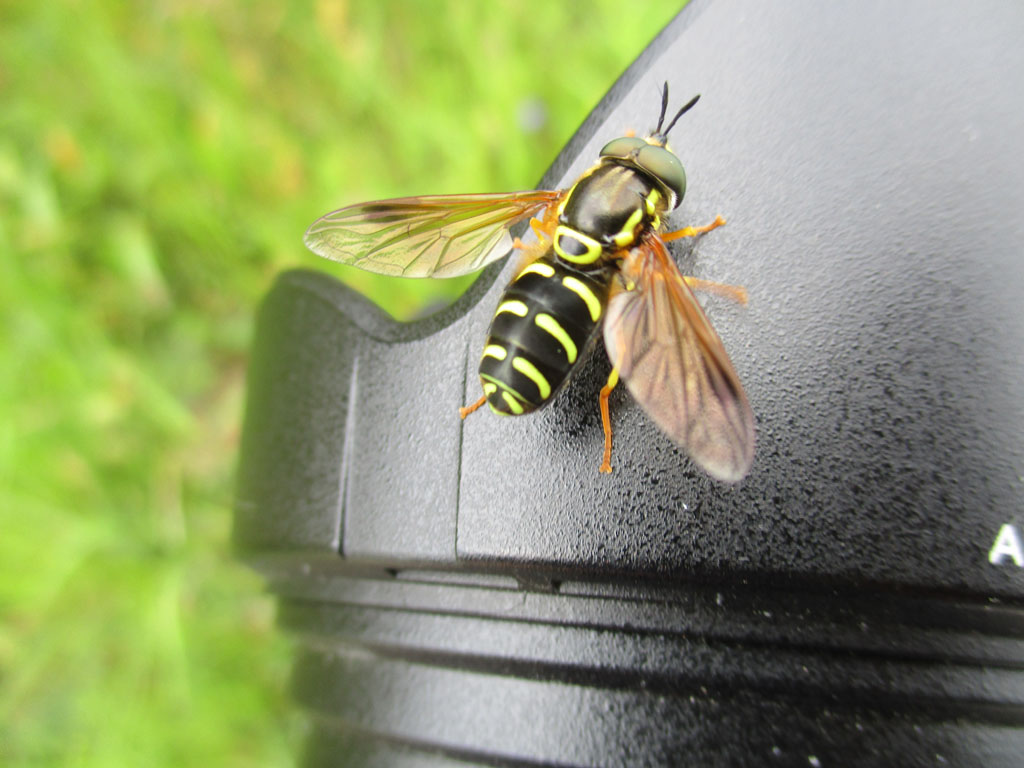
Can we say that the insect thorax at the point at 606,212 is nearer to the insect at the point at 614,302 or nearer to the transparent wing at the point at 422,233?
the insect at the point at 614,302

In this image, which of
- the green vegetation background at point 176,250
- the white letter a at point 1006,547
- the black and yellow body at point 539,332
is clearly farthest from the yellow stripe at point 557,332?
the green vegetation background at point 176,250

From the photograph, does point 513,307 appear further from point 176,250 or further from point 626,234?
point 176,250

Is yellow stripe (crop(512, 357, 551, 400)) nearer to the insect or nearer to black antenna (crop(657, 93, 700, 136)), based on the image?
the insect

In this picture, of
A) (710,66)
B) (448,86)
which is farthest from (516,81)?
(710,66)

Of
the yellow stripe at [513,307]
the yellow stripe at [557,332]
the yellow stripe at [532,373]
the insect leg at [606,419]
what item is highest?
the yellow stripe at [513,307]

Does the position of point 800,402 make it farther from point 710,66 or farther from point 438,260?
point 438,260

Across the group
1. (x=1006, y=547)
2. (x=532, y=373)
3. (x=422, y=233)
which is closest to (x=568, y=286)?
(x=532, y=373)
